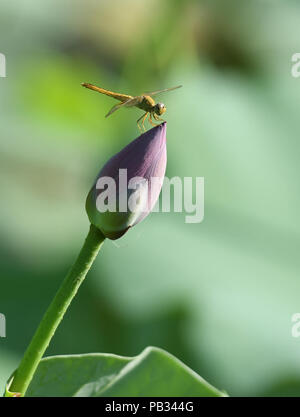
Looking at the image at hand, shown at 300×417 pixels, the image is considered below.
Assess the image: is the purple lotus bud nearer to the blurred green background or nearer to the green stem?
the green stem

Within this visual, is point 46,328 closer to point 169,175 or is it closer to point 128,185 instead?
point 128,185

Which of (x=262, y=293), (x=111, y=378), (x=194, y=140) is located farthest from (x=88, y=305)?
(x=111, y=378)

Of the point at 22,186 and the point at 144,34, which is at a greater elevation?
the point at 144,34

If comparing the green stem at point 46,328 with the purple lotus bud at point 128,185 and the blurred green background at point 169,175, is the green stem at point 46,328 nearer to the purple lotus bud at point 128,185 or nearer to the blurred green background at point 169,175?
the purple lotus bud at point 128,185

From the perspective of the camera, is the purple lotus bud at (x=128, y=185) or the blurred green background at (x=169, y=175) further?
the blurred green background at (x=169, y=175)

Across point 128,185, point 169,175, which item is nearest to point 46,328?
point 128,185

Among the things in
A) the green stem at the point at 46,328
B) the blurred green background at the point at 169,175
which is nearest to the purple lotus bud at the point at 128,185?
the green stem at the point at 46,328

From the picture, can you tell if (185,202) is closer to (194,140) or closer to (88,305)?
(194,140)
